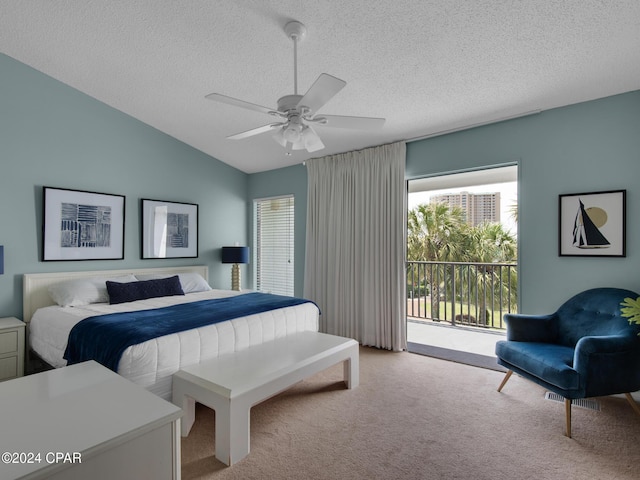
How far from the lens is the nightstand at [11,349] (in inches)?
119

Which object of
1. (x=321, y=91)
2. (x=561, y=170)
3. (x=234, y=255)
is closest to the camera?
(x=321, y=91)

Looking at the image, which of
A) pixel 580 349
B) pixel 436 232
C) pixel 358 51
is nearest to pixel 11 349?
pixel 358 51

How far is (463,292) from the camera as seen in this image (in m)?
5.11

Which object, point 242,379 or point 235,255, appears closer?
point 242,379

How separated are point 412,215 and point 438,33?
4908 mm

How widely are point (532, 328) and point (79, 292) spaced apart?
4.36 meters

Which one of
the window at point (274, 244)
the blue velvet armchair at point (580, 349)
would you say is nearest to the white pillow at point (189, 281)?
the window at point (274, 244)

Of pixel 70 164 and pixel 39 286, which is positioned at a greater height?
pixel 70 164

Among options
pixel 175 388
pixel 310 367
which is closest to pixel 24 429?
pixel 175 388

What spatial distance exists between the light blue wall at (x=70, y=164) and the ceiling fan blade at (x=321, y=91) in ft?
10.2

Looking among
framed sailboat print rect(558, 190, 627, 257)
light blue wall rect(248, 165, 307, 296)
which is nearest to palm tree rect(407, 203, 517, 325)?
framed sailboat print rect(558, 190, 627, 257)

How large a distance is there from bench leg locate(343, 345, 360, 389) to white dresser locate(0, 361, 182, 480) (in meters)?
2.04

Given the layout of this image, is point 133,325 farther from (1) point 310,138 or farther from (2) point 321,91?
(2) point 321,91

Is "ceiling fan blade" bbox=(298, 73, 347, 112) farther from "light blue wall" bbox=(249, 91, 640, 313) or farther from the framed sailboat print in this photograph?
the framed sailboat print
